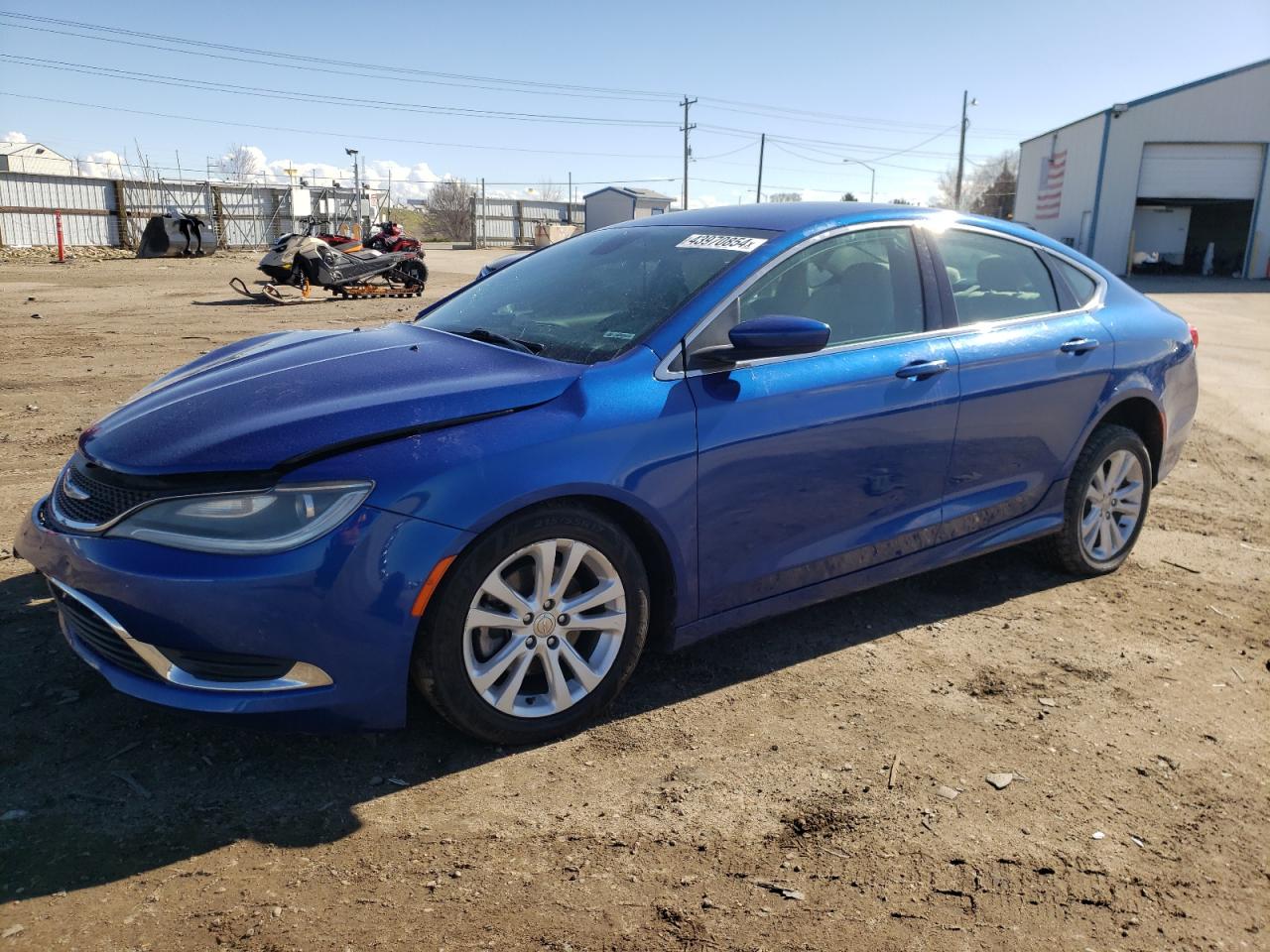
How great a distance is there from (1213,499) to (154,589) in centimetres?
611

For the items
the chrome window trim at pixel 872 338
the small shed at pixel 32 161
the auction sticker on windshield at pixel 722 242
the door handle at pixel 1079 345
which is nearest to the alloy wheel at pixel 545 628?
the chrome window trim at pixel 872 338

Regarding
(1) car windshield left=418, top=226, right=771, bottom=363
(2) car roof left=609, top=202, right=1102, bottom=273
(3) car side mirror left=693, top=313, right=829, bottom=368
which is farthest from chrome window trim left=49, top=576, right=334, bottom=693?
(2) car roof left=609, top=202, right=1102, bottom=273

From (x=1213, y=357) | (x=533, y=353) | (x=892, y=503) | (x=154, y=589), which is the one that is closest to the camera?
→ (x=154, y=589)

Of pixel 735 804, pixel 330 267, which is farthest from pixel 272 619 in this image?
pixel 330 267

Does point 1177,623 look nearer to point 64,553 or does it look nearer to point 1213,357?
point 64,553

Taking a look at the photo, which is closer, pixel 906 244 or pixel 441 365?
pixel 441 365

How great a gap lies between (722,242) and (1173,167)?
38240 millimetres

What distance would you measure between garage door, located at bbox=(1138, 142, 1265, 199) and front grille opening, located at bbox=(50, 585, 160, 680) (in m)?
39.7

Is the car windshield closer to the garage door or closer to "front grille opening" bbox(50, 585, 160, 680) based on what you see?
"front grille opening" bbox(50, 585, 160, 680)

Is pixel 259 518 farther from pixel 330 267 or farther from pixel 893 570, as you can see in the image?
pixel 330 267

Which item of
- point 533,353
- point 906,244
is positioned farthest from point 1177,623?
point 533,353

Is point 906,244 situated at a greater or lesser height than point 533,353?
greater

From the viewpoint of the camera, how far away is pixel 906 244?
3.97m

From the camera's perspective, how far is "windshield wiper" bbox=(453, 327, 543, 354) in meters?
3.39
